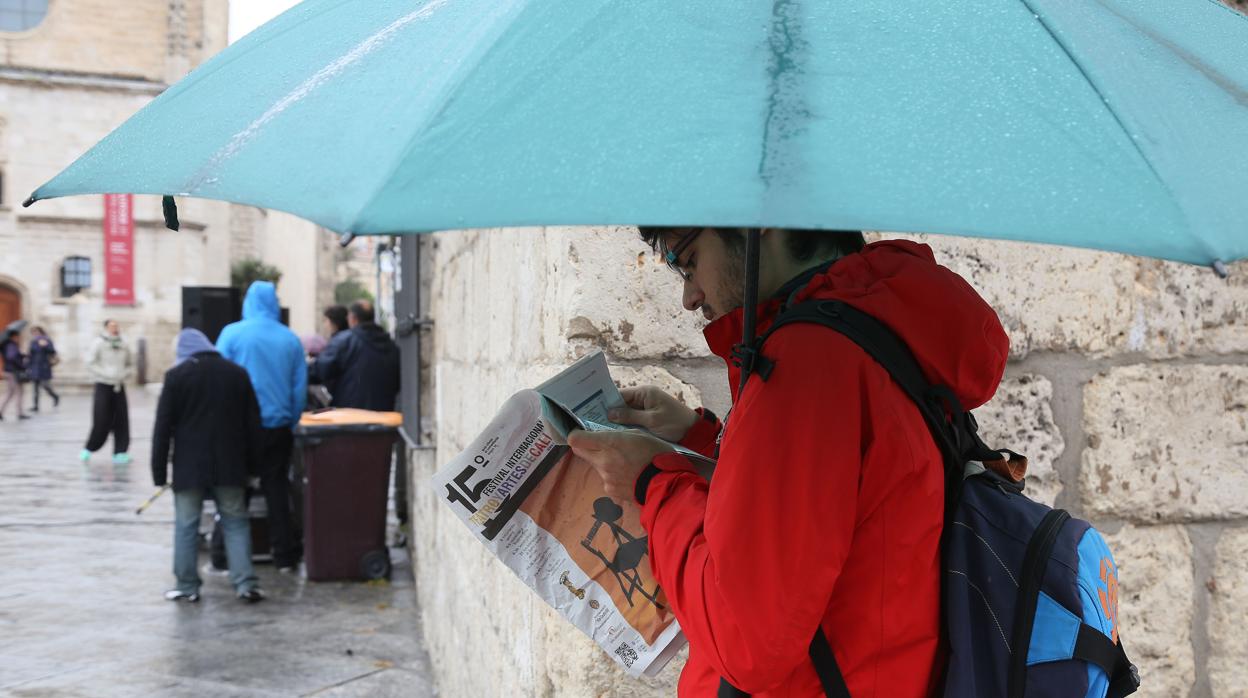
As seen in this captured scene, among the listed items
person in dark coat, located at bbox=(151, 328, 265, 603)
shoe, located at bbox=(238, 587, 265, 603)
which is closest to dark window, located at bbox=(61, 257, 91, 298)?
person in dark coat, located at bbox=(151, 328, 265, 603)

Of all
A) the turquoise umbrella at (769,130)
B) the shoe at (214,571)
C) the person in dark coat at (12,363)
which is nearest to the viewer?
the turquoise umbrella at (769,130)

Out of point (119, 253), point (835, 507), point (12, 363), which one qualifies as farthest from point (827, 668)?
point (119, 253)

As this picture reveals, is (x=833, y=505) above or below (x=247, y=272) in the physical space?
Answer: below

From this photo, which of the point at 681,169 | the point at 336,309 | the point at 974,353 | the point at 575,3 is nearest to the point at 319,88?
the point at 575,3

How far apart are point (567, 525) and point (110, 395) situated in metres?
12.2

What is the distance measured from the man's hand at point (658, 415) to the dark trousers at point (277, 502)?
5.98m

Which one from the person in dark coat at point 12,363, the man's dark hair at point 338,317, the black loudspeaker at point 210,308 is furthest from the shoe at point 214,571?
the person in dark coat at point 12,363

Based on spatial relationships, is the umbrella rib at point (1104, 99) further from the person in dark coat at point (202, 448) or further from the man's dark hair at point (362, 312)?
the man's dark hair at point (362, 312)

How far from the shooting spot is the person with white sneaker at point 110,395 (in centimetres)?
1209

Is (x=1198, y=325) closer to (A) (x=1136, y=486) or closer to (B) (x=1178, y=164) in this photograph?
(A) (x=1136, y=486)

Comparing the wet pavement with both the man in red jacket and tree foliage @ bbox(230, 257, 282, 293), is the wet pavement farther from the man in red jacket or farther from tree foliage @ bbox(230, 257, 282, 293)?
tree foliage @ bbox(230, 257, 282, 293)

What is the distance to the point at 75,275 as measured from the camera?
105 feet

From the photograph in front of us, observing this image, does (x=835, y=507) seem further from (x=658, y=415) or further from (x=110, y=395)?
(x=110, y=395)

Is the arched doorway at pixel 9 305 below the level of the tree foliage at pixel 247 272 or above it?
below
